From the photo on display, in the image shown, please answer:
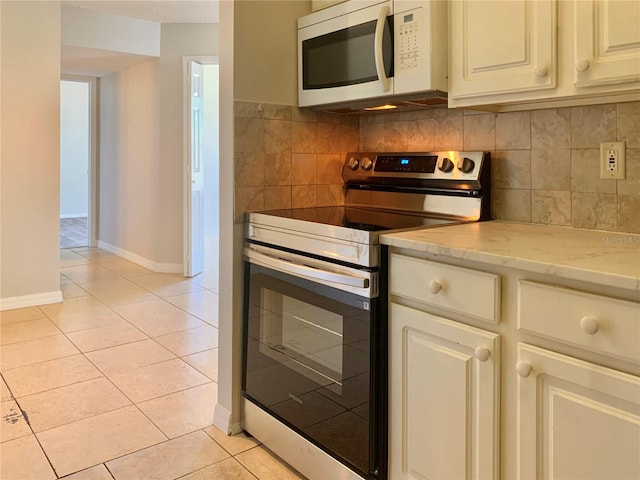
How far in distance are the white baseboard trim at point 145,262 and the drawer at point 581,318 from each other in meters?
4.51

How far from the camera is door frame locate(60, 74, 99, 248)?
252 inches

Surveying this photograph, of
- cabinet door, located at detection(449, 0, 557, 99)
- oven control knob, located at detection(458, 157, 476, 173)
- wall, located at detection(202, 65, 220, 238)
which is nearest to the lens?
cabinet door, located at detection(449, 0, 557, 99)

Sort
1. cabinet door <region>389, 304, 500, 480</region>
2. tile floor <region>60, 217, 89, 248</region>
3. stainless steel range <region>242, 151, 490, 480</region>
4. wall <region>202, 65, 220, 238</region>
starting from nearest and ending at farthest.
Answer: cabinet door <region>389, 304, 500, 480</region>, stainless steel range <region>242, 151, 490, 480</region>, tile floor <region>60, 217, 89, 248</region>, wall <region>202, 65, 220, 238</region>

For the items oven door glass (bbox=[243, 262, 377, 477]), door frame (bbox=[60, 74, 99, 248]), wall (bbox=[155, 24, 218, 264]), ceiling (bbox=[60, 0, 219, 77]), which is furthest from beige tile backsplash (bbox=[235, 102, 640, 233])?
door frame (bbox=[60, 74, 99, 248])

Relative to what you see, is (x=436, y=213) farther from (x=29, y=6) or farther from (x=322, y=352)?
(x=29, y=6)

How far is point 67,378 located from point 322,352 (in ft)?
5.39

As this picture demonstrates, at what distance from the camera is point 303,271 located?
1.81m

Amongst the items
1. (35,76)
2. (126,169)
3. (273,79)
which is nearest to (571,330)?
(273,79)

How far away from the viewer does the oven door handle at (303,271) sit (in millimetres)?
1605

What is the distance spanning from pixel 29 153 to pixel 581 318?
4.13 meters

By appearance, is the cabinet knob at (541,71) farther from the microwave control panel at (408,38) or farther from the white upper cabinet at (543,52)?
the microwave control panel at (408,38)

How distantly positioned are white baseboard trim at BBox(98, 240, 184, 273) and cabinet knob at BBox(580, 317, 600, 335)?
463 centimetres

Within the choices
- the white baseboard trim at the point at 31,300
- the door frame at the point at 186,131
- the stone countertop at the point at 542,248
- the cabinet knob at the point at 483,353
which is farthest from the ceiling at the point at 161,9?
the cabinet knob at the point at 483,353

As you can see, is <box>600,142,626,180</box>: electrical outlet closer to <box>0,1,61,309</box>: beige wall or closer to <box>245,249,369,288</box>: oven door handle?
<box>245,249,369,288</box>: oven door handle
